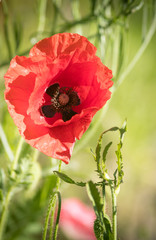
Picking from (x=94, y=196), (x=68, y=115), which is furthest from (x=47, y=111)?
(x=94, y=196)

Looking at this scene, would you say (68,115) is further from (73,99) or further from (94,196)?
(94,196)

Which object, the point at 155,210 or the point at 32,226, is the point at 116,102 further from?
the point at 32,226

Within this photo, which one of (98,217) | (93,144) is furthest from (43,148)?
(93,144)

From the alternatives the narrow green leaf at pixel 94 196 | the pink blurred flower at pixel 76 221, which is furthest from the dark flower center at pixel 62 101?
the pink blurred flower at pixel 76 221

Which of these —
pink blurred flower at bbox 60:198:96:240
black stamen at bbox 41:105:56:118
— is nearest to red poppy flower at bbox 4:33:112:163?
black stamen at bbox 41:105:56:118

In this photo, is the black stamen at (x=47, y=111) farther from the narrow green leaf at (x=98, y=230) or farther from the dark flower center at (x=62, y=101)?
the narrow green leaf at (x=98, y=230)

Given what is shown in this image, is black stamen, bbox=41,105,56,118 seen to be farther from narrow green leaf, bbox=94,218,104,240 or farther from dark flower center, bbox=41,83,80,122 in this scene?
narrow green leaf, bbox=94,218,104,240

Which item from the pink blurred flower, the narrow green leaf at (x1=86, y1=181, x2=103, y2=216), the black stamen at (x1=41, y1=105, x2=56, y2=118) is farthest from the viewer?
the pink blurred flower
